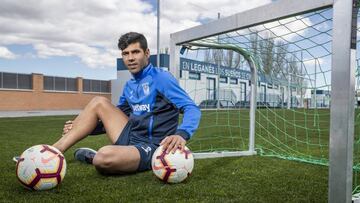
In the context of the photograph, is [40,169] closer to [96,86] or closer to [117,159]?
[117,159]

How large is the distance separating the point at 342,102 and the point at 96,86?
31250 mm

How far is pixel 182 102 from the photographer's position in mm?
3064

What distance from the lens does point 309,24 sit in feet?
11.1

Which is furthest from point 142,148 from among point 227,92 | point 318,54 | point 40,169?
point 227,92

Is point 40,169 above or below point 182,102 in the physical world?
below

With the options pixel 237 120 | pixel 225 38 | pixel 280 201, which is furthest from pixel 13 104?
pixel 280 201

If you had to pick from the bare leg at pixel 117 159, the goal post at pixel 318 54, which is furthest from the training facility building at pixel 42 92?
the bare leg at pixel 117 159

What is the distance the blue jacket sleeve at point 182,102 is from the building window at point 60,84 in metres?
26.6

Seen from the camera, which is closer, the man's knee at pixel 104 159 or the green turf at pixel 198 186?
the green turf at pixel 198 186

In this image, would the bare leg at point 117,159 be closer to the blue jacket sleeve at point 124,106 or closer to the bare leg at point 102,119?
the bare leg at point 102,119

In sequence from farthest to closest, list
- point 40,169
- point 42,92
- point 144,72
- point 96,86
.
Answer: point 96,86 → point 42,92 → point 144,72 → point 40,169

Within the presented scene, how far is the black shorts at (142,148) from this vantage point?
309 cm

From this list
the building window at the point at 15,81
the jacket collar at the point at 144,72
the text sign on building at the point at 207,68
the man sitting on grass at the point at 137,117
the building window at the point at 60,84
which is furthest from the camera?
the building window at the point at 60,84

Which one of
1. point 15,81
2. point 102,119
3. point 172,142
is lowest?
point 172,142
